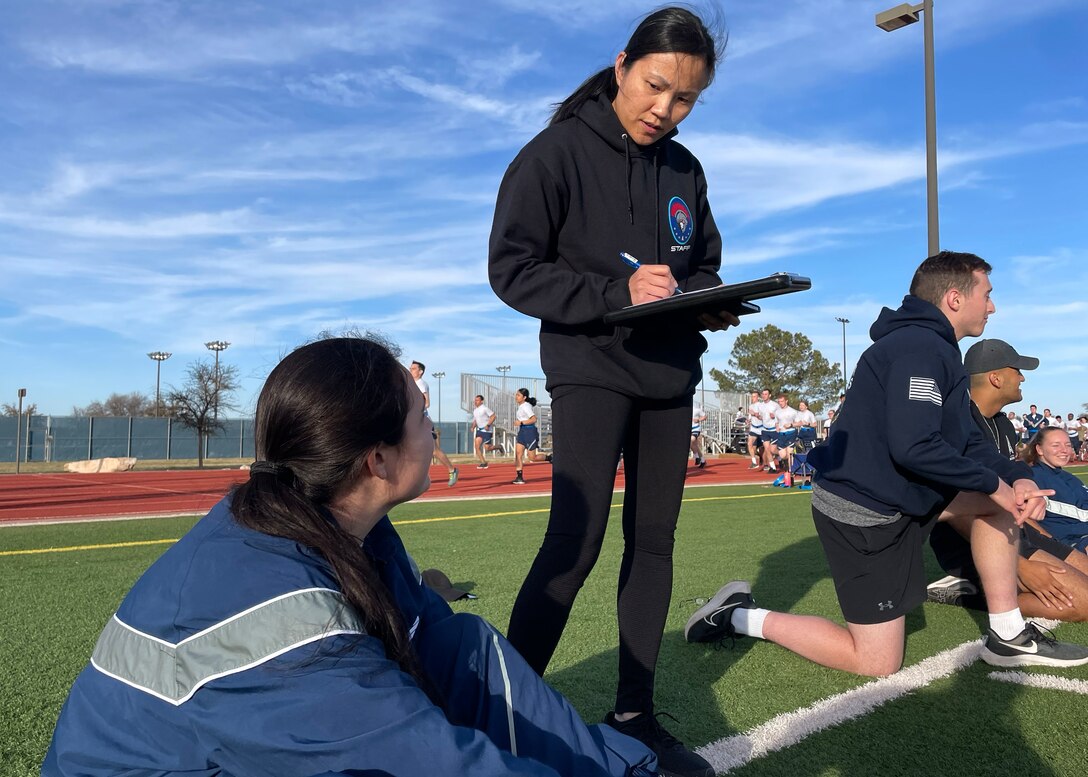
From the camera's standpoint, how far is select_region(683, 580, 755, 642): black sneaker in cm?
379

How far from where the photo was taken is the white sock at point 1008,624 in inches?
141

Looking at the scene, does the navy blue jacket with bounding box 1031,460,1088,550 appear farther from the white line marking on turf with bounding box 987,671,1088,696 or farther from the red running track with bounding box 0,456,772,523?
the red running track with bounding box 0,456,772,523

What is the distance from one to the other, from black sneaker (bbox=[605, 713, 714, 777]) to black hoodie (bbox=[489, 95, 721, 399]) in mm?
937

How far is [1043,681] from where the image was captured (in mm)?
3311

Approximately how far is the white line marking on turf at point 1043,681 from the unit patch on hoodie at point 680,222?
83.2 inches

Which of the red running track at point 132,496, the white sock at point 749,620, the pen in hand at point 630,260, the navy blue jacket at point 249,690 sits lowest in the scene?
the red running track at point 132,496

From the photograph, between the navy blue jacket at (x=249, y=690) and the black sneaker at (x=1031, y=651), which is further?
the black sneaker at (x=1031, y=651)

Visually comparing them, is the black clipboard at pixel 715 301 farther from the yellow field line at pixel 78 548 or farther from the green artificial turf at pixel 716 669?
the yellow field line at pixel 78 548

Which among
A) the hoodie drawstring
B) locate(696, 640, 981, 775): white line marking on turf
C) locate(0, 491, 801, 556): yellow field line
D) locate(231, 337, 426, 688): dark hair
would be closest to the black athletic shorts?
locate(696, 640, 981, 775): white line marking on turf

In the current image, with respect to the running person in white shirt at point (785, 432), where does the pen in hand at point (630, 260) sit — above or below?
above

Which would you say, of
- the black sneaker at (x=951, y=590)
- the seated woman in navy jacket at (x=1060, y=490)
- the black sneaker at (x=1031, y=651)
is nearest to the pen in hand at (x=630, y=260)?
the black sneaker at (x=1031, y=651)

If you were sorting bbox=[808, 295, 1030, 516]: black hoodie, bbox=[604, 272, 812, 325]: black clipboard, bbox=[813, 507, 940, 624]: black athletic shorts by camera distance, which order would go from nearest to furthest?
bbox=[604, 272, 812, 325]: black clipboard
bbox=[808, 295, 1030, 516]: black hoodie
bbox=[813, 507, 940, 624]: black athletic shorts

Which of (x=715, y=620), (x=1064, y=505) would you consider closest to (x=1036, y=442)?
(x=1064, y=505)

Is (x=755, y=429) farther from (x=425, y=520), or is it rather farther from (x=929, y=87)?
(x=425, y=520)
